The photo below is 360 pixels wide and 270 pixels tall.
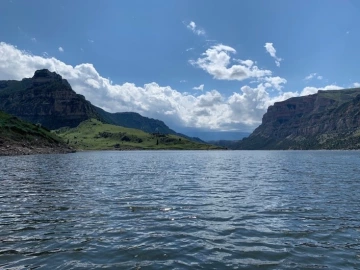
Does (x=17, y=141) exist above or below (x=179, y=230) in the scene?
above

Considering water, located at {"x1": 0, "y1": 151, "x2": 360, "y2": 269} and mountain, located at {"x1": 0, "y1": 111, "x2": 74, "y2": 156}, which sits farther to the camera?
mountain, located at {"x1": 0, "y1": 111, "x2": 74, "y2": 156}

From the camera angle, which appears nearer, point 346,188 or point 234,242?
point 234,242

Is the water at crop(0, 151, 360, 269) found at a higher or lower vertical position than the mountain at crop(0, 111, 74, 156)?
lower

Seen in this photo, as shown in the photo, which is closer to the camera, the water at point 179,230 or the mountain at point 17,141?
Result: the water at point 179,230

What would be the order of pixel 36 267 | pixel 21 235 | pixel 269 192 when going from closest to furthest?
pixel 36 267, pixel 21 235, pixel 269 192

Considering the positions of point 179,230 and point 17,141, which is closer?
point 179,230

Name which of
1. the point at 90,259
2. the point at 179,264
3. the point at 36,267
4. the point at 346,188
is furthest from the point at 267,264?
the point at 346,188

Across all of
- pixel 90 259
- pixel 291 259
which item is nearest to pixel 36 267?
pixel 90 259

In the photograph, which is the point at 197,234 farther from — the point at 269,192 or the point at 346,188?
the point at 346,188

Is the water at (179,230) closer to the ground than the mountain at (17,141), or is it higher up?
closer to the ground

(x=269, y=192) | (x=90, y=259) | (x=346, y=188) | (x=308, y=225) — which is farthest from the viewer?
(x=346, y=188)

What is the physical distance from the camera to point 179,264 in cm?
1614

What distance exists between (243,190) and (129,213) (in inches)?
795

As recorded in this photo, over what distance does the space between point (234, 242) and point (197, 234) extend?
112 inches
